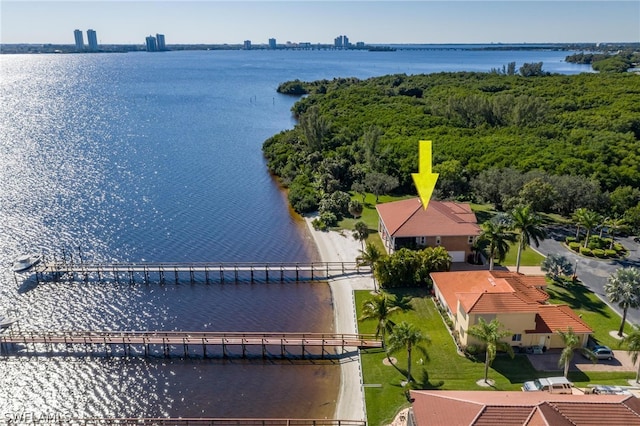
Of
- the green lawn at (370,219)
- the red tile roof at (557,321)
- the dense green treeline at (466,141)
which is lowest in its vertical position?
the red tile roof at (557,321)

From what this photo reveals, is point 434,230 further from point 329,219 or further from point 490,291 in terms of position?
point 329,219

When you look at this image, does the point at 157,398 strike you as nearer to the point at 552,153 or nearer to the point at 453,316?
the point at 453,316

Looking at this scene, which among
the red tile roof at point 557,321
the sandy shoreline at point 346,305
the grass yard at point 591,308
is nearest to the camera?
the sandy shoreline at point 346,305

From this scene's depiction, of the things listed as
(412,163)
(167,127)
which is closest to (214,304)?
(412,163)

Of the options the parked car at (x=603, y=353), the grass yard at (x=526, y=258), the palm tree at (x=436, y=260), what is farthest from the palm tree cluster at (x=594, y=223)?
the parked car at (x=603, y=353)

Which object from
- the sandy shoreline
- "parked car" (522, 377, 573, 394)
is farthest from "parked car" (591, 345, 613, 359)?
the sandy shoreline

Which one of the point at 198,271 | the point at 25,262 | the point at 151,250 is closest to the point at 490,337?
the point at 198,271

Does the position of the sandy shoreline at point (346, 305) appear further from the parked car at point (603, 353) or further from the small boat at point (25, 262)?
the small boat at point (25, 262)
